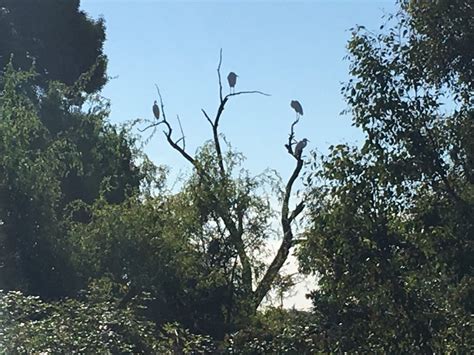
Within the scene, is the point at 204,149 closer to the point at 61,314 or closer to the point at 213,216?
the point at 213,216

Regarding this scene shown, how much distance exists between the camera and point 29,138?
42.0 feet

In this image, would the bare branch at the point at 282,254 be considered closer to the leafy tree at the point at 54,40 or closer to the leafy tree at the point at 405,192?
the leafy tree at the point at 54,40

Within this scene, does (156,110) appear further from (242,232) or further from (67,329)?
(67,329)

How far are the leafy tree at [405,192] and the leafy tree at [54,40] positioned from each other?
49.8 feet

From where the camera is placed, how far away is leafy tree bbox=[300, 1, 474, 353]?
4867 millimetres

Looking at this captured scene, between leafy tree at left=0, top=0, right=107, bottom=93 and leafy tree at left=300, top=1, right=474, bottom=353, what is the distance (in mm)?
15164

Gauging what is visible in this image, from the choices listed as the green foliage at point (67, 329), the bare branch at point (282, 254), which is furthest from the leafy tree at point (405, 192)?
the bare branch at point (282, 254)

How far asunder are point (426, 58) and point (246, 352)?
2330 millimetres

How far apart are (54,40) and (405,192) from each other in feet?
53.6

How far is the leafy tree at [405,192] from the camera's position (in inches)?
192

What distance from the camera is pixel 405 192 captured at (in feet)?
16.4

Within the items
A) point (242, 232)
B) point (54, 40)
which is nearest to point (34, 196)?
point (242, 232)

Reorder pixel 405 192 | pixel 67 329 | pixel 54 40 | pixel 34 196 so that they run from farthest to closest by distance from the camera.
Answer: pixel 54 40 < pixel 34 196 < pixel 67 329 < pixel 405 192

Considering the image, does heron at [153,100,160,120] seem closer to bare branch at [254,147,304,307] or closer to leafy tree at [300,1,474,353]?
bare branch at [254,147,304,307]
